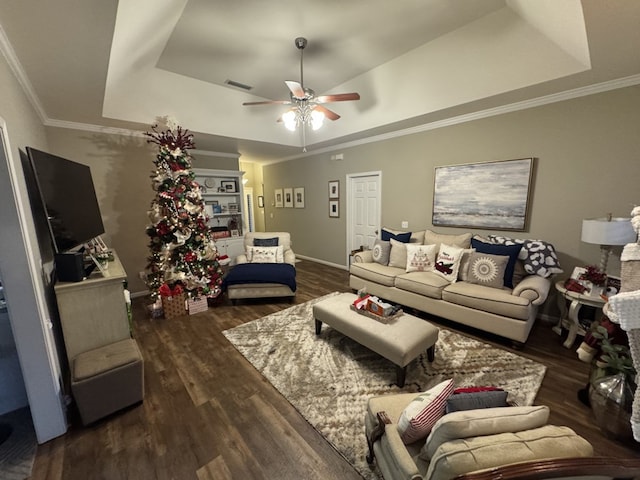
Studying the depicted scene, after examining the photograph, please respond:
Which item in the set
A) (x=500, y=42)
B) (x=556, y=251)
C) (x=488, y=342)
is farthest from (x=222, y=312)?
(x=500, y=42)

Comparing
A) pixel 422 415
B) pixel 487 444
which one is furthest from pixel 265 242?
pixel 487 444

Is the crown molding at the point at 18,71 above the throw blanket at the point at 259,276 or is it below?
above

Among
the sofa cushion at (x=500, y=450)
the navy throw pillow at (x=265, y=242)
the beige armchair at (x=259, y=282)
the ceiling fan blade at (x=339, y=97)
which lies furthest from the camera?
the navy throw pillow at (x=265, y=242)

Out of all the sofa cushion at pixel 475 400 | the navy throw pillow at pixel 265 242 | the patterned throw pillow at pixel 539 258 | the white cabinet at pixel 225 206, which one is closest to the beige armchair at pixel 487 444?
the sofa cushion at pixel 475 400

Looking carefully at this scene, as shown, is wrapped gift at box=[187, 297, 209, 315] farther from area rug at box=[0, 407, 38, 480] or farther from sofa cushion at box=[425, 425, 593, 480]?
sofa cushion at box=[425, 425, 593, 480]

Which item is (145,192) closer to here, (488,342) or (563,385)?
(488,342)

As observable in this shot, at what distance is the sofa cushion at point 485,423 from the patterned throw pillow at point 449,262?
2384mm

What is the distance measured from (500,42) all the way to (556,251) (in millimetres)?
2388

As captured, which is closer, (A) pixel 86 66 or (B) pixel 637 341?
(B) pixel 637 341

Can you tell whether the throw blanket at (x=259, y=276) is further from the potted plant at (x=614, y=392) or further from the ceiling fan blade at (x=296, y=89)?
the potted plant at (x=614, y=392)

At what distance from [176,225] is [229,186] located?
2700mm

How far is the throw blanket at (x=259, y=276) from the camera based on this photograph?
3.57 meters

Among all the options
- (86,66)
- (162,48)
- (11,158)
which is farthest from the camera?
(162,48)

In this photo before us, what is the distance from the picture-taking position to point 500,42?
2.59 metres
